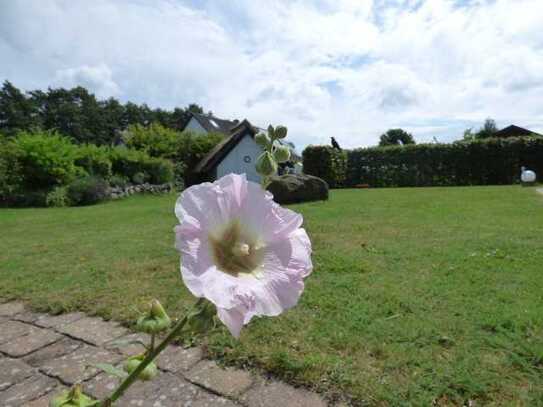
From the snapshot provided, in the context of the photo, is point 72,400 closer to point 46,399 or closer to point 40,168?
point 46,399

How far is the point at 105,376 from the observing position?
2.31 metres

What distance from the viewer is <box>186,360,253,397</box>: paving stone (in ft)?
6.96

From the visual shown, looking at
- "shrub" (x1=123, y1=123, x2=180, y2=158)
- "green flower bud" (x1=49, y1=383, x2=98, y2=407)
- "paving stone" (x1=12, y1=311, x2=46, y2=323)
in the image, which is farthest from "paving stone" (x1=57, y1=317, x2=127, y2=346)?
"shrub" (x1=123, y1=123, x2=180, y2=158)

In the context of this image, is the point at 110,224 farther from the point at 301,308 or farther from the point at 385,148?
the point at 385,148

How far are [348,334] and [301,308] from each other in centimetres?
54

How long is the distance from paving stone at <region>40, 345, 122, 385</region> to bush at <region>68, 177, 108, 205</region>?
1178 cm

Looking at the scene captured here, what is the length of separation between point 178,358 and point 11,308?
1942mm

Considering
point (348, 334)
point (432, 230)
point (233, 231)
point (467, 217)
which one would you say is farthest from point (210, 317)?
point (467, 217)

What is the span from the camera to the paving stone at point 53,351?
2494 mm

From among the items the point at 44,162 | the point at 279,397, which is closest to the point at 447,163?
the point at 44,162

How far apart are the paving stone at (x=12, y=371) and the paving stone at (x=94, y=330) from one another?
395 millimetres

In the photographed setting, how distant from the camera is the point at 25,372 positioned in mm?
2355

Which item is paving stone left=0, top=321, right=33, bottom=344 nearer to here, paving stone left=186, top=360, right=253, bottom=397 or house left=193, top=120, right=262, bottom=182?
paving stone left=186, top=360, right=253, bottom=397

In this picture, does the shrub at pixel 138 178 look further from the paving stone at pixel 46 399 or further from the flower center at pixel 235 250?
the flower center at pixel 235 250
